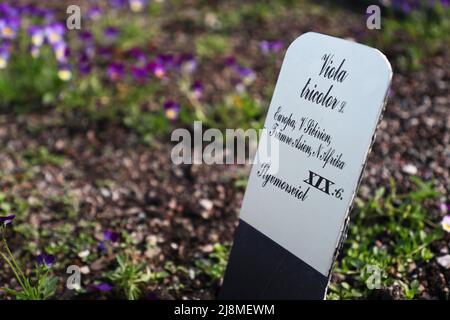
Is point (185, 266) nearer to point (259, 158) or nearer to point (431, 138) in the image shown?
point (259, 158)

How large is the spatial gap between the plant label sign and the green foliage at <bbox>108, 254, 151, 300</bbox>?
Result: 41 centimetres

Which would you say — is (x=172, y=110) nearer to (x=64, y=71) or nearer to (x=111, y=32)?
(x=64, y=71)

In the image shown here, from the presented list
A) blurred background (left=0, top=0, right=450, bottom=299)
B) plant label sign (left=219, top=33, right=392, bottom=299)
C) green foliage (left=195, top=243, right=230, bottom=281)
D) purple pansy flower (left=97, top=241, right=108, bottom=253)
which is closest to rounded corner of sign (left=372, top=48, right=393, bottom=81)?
plant label sign (left=219, top=33, right=392, bottom=299)

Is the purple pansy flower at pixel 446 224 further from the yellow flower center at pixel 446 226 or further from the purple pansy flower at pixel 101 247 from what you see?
the purple pansy flower at pixel 101 247

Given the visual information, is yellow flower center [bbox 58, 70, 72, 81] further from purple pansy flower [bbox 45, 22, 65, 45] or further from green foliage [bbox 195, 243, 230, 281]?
green foliage [bbox 195, 243, 230, 281]

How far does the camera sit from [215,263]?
246 centimetres

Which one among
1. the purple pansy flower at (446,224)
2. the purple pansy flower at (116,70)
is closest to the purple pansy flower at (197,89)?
the purple pansy flower at (116,70)

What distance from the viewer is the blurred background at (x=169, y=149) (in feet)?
7.68

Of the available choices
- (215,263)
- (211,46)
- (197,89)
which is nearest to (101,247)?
(215,263)

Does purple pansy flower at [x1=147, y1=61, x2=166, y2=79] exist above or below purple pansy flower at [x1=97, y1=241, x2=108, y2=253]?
above

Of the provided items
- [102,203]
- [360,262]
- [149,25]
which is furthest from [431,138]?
[149,25]

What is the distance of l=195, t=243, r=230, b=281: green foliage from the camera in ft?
7.76

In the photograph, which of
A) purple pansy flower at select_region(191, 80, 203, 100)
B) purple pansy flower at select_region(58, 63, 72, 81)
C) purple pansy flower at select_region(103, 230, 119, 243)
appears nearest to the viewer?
purple pansy flower at select_region(103, 230, 119, 243)

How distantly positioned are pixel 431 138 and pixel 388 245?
0.96m
